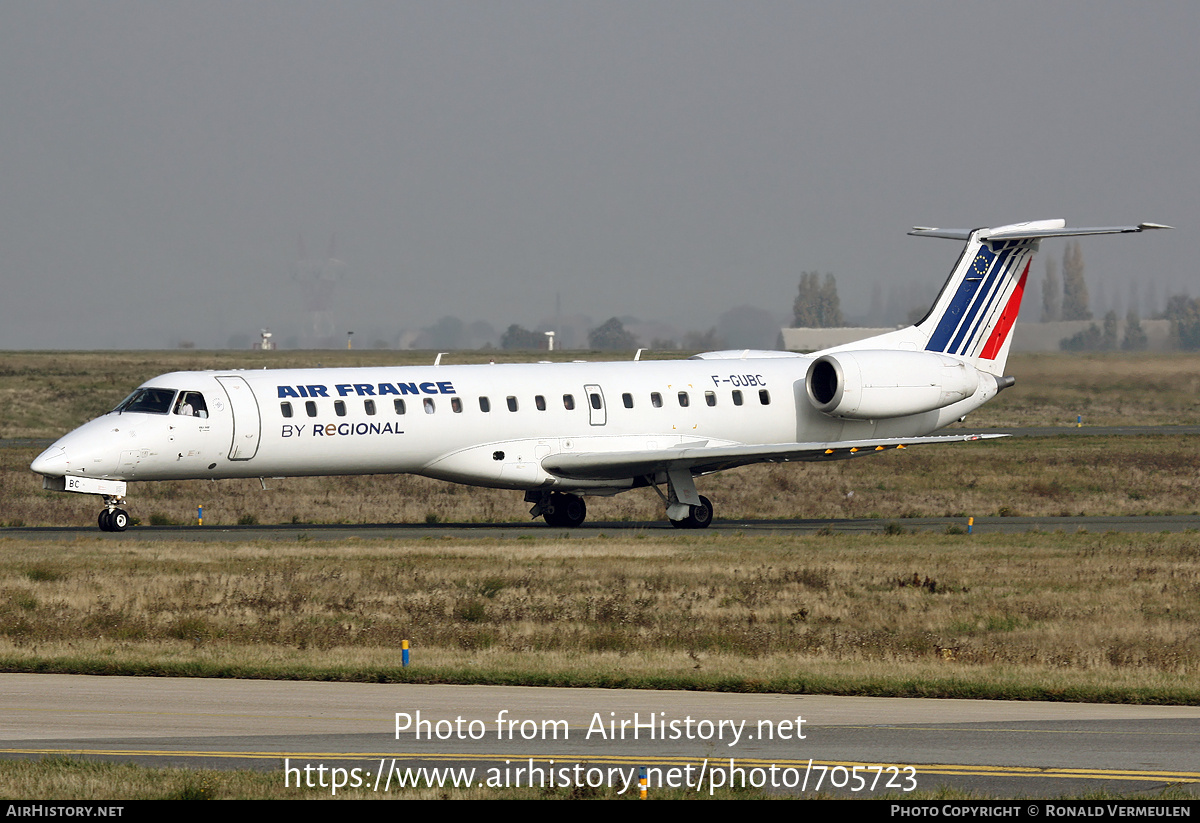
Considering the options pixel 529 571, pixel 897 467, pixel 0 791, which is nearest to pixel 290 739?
pixel 0 791

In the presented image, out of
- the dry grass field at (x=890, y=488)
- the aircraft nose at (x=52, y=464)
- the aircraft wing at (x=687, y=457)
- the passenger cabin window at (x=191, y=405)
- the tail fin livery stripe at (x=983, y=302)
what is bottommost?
the dry grass field at (x=890, y=488)

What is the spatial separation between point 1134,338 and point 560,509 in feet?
181

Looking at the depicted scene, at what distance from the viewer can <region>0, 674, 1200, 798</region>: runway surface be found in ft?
38.2

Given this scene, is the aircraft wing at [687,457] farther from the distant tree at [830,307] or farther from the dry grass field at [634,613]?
the distant tree at [830,307]

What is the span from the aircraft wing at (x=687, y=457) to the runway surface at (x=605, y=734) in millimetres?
15751

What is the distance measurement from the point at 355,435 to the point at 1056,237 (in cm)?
1777

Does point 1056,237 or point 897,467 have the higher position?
point 1056,237

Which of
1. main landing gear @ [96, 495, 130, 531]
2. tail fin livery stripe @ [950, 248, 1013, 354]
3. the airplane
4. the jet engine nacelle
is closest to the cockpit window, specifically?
the airplane

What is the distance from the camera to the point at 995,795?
35.3 ft

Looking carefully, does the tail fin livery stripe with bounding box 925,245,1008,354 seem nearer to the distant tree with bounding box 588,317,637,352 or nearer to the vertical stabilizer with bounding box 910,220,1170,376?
the vertical stabilizer with bounding box 910,220,1170,376

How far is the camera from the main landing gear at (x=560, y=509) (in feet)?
115

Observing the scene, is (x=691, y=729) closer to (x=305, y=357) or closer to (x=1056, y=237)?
(x=1056, y=237)

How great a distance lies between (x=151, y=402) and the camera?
29.9 metres

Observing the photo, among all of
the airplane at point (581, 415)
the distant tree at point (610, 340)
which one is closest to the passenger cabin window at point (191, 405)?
the airplane at point (581, 415)
